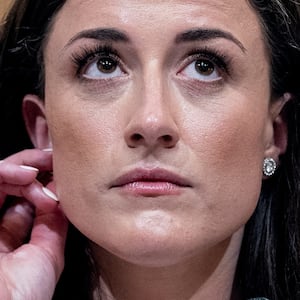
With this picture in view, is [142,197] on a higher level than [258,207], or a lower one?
higher

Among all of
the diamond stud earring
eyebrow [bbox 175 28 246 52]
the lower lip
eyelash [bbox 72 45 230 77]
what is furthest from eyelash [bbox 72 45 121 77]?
the diamond stud earring

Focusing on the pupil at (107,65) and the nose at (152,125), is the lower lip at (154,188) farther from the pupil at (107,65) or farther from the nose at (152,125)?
the pupil at (107,65)

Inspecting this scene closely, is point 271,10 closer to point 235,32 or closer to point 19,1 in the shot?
point 235,32

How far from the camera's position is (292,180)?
130cm

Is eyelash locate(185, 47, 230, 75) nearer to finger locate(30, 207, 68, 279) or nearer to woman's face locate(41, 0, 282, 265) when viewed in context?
woman's face locate(41, 0, 282, 265)

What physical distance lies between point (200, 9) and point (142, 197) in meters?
0.33

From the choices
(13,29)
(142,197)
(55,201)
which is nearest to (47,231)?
(55,201)

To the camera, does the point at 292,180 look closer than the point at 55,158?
No

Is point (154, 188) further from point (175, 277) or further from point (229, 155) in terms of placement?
point (175, 277)

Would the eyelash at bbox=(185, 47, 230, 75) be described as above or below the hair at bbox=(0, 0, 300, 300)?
above

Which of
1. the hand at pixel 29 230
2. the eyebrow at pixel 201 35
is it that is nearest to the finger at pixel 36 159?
the hand at pixel 29 230

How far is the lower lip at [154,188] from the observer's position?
3.43ft

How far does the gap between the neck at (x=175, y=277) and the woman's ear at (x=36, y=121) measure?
234 millimetres

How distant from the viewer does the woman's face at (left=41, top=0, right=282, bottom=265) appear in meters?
1.05
